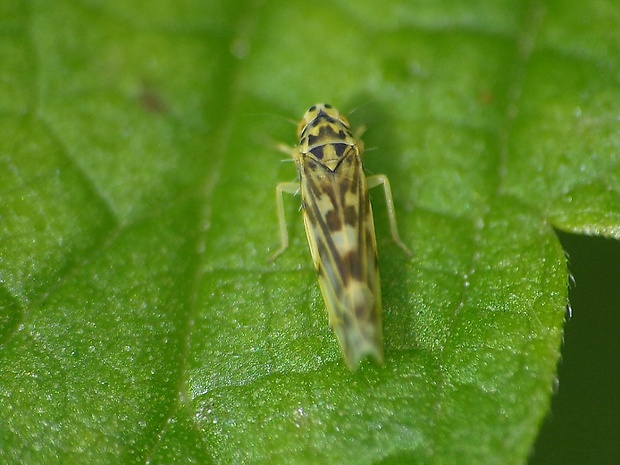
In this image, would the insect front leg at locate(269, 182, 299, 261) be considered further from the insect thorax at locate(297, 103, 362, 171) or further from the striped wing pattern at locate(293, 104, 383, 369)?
the insect thorax at locate(297, 103, 362, 171)

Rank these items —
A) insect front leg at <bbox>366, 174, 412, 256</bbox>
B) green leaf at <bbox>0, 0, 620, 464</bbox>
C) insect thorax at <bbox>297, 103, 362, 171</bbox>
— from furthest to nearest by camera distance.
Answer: insect thorax at <bbox>297, 103, 362, 171</bbox>, insect front leg at <bbox>366, 174, 412, 256</bbox>, green leaf at <bbox>0, 0, 620, 464</bbox>

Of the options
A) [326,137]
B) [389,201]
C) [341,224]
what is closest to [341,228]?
[341,224]

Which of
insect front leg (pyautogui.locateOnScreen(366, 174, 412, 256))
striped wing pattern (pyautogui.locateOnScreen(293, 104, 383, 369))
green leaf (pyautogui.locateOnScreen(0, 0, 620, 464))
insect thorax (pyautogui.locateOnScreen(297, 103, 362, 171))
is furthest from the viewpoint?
insect thorax (pyautogui.locateOnScreen(297, 103, 362, 171))

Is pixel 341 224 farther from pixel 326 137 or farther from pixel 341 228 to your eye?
pixel 326 137

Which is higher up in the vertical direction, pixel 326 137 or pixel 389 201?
pixel 326 137

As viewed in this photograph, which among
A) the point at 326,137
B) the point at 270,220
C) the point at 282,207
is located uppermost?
the point at 326,137

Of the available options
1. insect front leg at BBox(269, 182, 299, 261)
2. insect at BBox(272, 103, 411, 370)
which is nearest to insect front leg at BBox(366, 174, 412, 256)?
insect at BBox(272, 103, 411, 370)

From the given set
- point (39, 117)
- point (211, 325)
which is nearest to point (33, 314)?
point (211, 325)
